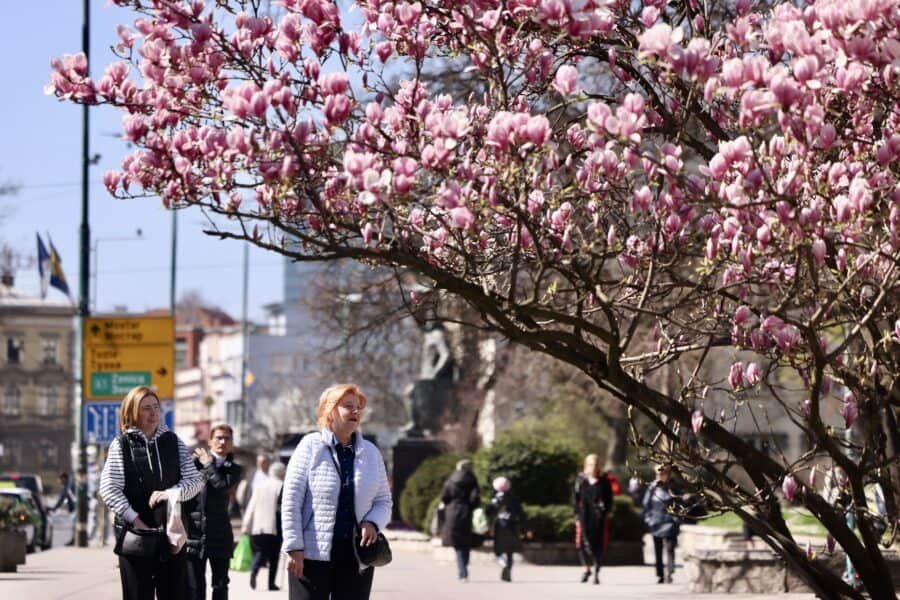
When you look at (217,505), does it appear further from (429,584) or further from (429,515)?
(429,515)

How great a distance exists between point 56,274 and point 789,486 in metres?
36.7

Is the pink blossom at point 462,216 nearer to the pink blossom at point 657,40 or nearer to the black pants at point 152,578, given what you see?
the pink blossom at point 657,40

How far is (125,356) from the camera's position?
3728 cm

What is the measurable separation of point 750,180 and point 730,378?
6.83 ft

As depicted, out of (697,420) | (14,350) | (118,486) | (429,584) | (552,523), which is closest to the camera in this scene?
(697,420)

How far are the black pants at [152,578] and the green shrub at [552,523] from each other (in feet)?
66.1

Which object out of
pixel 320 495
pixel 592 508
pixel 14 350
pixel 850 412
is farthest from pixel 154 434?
pixel 14 350

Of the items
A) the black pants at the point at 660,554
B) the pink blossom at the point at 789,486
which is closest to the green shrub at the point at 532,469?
the black pants at the point at 660,554

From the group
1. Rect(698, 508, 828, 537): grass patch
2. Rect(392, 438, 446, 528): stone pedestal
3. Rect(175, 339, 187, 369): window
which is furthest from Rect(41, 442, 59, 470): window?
Rect(698, 508, 828, 537): grass patch

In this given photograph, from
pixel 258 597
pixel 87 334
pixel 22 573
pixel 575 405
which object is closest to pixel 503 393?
pixel 575 405

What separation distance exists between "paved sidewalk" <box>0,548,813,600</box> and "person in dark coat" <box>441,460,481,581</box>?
37cm

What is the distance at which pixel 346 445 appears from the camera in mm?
10609

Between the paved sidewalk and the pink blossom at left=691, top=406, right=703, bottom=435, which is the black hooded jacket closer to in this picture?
the pink blossom at left=691, top=406, right=703, bottom=435

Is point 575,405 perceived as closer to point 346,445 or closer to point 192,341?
point 346,445
